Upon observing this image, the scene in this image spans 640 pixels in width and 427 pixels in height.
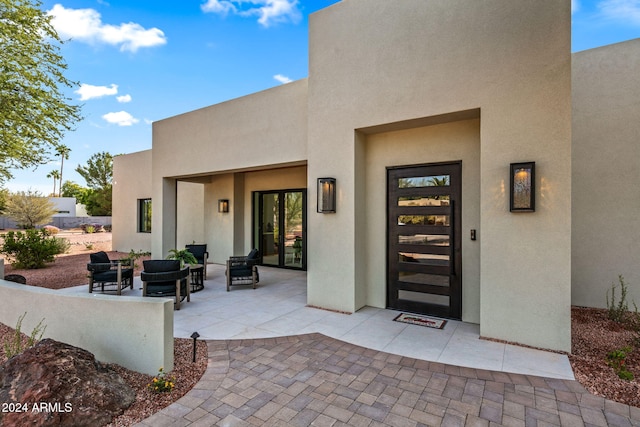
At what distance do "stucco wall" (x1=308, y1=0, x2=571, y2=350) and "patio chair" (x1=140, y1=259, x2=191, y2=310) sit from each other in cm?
285

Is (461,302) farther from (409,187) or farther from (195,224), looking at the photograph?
(195,224)

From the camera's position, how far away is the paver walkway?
2.43 meters

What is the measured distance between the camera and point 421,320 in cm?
→ 476

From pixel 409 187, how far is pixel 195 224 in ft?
28.1

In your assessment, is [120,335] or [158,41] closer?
[120,335]

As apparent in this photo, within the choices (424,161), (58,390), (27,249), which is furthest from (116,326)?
(27,249)

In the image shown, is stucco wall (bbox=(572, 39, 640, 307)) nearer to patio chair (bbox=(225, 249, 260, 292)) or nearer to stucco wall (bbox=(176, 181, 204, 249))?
patio chair (bbox=(225, 249, 260, 292))

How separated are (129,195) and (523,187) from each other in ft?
45.2

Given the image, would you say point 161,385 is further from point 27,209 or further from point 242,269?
point 27,209

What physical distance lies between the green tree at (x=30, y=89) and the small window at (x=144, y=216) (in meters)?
4.80

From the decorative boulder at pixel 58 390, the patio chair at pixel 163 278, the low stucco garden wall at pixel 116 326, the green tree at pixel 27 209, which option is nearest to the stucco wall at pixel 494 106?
the patio chair at pixel 163 278

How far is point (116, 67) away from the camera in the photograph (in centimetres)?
998

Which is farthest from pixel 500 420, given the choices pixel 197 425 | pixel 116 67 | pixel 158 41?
pixel 116 67

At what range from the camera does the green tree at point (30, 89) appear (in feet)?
20.3
